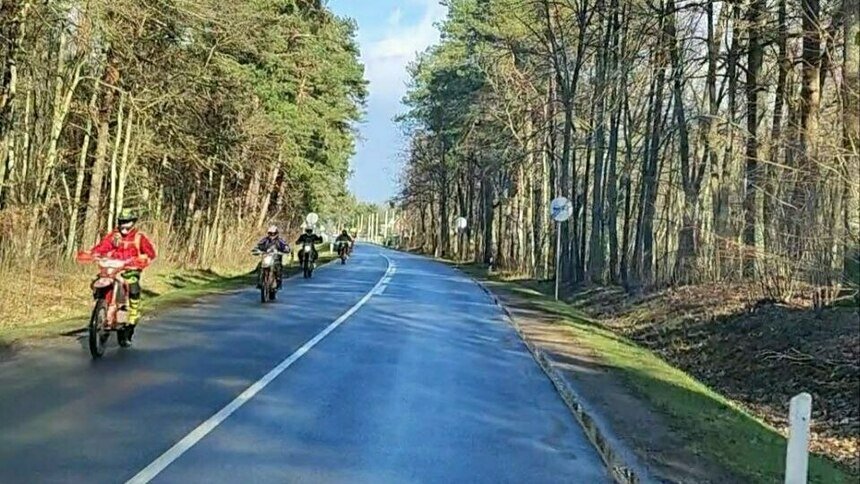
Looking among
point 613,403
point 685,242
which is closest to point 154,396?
point 613,403

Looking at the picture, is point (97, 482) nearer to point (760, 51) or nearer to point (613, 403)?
point (613, 403)

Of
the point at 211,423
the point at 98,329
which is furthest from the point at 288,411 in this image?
the point at 98,329

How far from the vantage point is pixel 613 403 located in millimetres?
11672

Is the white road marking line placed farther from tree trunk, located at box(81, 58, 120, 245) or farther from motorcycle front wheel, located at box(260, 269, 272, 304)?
tree trunk, located at box(81, 58, 120, 245)

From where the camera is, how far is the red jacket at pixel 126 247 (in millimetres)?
14180

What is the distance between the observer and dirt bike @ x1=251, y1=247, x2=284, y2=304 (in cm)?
2431

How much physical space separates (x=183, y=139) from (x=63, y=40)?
21.9 ft

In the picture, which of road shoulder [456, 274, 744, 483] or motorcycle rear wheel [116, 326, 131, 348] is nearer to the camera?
road shoulder [456, 274, 744, 483]

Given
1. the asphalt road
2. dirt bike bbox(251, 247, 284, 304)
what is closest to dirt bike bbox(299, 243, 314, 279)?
dirt bike bbox(251, 247, 284, 304)

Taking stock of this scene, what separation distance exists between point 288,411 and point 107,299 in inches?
186

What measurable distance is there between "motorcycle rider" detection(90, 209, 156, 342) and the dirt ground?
8.49 m

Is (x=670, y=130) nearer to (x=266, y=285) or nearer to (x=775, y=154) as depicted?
(x=775, y=154)

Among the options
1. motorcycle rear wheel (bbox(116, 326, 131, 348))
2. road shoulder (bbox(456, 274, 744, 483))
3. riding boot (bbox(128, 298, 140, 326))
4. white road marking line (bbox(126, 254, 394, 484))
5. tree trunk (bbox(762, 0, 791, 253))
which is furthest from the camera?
tree trunk (bbox(762, 0, 791, 253))

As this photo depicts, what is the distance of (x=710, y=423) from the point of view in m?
10.7
